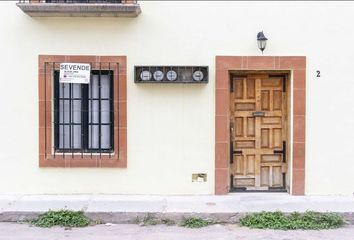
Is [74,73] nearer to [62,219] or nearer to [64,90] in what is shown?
[64,90]

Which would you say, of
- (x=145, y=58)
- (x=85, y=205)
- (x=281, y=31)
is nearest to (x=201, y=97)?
(x=145, y=58)

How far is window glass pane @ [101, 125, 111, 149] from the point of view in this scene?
30.1 feet

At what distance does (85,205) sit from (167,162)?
158cm

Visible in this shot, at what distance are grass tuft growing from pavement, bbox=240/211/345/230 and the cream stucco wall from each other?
Result: 1372 millimetres

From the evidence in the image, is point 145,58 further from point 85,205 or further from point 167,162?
point 85,205

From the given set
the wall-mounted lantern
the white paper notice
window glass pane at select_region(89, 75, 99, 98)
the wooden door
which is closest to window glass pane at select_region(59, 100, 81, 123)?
window glass pane at select_region(89, 75, 99, 98)

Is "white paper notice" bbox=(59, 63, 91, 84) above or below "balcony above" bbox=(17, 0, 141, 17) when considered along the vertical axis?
below

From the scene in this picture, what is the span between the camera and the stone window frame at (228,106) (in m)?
8.98

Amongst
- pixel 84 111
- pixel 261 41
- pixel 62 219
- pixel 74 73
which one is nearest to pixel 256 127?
pixel 261 41

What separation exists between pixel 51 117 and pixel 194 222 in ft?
10.1

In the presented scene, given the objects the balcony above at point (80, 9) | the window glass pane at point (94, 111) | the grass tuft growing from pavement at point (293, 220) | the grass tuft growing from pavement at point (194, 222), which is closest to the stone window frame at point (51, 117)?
the window glass pane at point (94, 111)

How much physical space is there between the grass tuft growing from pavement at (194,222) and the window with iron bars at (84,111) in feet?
6.80

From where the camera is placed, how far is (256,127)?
9305 millimetres

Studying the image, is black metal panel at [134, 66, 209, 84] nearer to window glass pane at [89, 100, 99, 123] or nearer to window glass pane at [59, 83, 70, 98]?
window glass pane at [89, 100, 99, 123]
